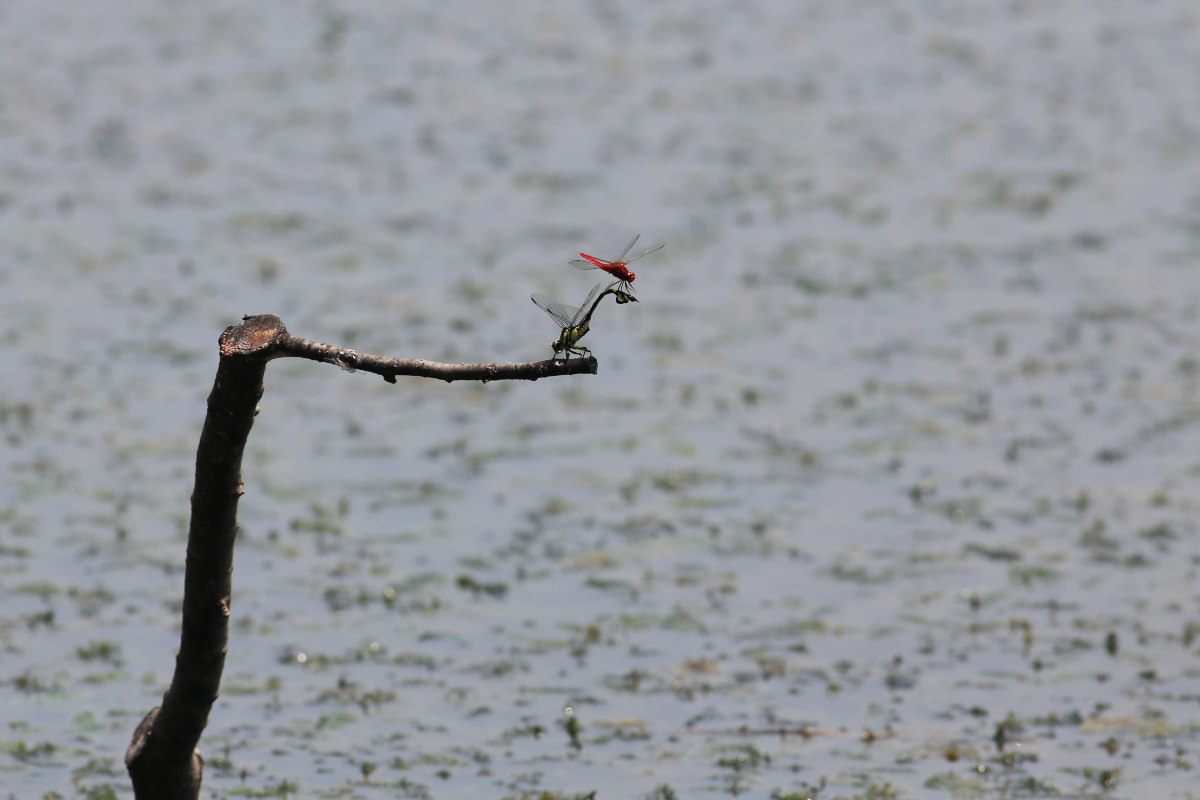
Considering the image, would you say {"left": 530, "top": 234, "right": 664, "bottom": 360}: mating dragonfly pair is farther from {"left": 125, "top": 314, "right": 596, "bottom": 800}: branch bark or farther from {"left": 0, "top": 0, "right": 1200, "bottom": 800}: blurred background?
{"left": 0, "top": 0, "right": 1200, "bottom": 800}: blurred background

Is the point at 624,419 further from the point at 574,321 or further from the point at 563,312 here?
the point at 574,321

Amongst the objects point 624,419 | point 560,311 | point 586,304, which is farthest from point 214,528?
point 624,419

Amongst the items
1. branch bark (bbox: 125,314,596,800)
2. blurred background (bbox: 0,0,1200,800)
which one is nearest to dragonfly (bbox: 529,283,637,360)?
branch bark (bbox: 125,314,596,800)

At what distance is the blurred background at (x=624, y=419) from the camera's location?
714 cm

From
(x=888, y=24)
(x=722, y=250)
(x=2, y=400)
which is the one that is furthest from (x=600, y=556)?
(x=888, y=24)

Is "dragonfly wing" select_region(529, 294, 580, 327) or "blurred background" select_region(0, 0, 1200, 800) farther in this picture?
"blurred background" select_region(0, 0, 1200, 800)

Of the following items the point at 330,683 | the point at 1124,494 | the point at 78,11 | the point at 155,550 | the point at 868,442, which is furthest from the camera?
the point at 78,11

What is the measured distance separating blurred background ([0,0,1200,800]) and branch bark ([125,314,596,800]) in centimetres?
125

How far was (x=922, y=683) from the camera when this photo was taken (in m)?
7.50

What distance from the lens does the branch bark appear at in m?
4.71

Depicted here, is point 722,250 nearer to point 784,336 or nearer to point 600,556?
point 784,336

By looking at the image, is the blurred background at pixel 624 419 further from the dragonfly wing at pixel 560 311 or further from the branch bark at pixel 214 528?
the dragonfly wing at pixel 560 311

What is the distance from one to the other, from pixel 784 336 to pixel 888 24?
31.9ft

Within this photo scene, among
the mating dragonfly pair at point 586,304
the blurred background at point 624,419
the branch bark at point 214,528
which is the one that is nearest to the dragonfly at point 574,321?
the mating dragonfly pair at point 586,304
